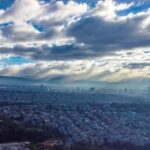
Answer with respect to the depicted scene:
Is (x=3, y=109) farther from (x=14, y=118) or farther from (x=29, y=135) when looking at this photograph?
(x=29, y=135)

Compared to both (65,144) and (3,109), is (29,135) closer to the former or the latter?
(65,144)

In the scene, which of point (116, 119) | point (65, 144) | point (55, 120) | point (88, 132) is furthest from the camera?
point (116, 119)

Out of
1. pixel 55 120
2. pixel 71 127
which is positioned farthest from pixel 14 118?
pixel 71 127

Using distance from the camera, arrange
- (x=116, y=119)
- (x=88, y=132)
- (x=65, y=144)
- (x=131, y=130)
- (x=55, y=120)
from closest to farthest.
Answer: (x=65, y=144) → (x=88, y=132) → (x=131, y=130) → (x=55, y=120) → (x=116, y=119)

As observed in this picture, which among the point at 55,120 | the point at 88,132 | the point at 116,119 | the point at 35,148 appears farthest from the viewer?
the point at 116,119

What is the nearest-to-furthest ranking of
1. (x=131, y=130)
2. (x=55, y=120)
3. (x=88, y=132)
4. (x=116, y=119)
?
(x=88, y=132) < (x=131, y=130) < (x=55, y=120) < (x=116, y=119)

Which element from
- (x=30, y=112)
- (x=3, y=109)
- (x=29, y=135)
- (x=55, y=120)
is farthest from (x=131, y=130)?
(x=3, y=109)

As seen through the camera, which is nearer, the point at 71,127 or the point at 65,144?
the point at 65,144

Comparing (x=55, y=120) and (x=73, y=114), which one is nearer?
(x=55, y=120)
